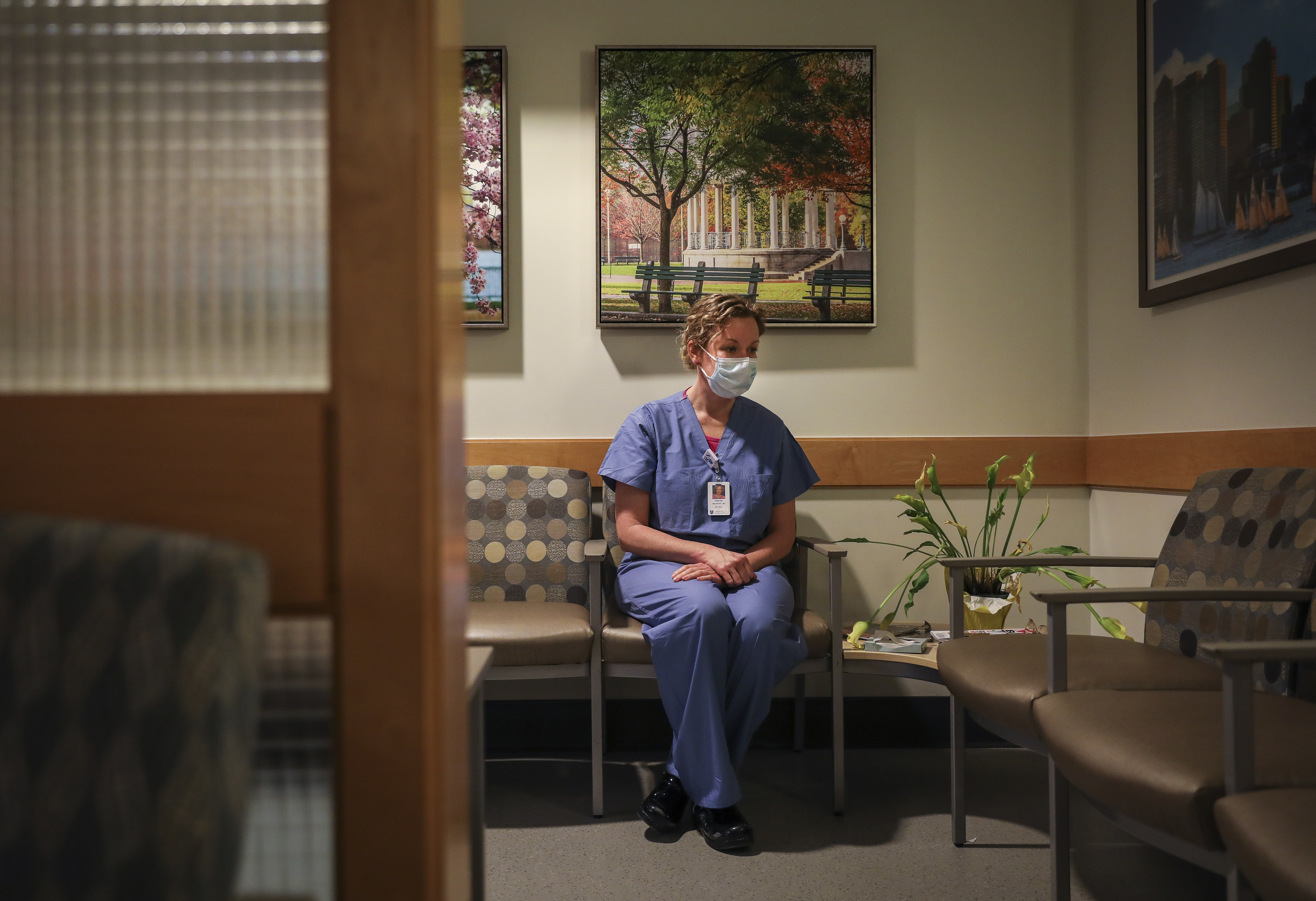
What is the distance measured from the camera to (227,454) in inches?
28.6

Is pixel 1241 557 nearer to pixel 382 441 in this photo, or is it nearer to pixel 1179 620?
pixel 1179 620

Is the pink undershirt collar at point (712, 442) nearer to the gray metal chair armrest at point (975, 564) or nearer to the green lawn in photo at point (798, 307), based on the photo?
the green lawn in photo at point (798, 307)

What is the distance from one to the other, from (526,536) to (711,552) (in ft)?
2.18

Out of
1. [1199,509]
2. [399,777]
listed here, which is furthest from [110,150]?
[1199,509]

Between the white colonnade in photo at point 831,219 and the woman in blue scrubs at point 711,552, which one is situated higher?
the white colonnade in photo at point 831,219

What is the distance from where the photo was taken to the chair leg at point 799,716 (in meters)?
2.79

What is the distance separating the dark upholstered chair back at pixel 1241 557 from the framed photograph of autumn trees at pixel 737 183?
49.8 inches

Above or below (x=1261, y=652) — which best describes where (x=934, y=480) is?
above

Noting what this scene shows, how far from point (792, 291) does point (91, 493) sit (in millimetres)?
2460

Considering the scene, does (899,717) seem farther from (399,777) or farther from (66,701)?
(66,701)

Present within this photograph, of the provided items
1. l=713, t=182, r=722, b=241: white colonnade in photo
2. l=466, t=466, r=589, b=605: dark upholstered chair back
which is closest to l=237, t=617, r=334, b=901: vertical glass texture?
l=466, t=466, r=589, b=605: dark upholstered chair back

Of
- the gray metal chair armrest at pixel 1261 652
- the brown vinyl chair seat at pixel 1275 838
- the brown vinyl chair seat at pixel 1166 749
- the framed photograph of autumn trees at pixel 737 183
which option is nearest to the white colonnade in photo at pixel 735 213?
the framed photograph of autumn trees at pixel 737 183

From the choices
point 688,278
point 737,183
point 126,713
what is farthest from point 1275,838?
point 737,183

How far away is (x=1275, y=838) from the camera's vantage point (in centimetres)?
99
